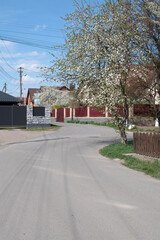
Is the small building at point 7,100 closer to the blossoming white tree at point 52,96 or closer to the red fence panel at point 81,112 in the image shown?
the red fence panel at point 81,112

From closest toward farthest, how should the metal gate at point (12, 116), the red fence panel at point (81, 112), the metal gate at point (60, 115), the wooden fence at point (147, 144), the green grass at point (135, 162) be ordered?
the green grass at point (135, 162) < the wooden fence at point (147, 144) < the metal gate at point (12, 116) < the red fence panel at point (81, 112) < the metal gate at point (60, 115)

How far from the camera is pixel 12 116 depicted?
29406 millimetres

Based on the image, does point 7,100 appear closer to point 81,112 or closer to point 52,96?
point 81,112

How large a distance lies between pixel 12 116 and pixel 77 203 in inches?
975

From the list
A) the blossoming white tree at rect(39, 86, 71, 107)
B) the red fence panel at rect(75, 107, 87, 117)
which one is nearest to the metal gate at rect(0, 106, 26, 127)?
the red fence panel at rect(75, 107, 87, 117)

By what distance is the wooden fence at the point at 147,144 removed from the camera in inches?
448

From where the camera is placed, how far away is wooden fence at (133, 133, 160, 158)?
11.4 metres

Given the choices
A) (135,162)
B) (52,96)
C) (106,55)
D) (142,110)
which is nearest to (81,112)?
(142,110)

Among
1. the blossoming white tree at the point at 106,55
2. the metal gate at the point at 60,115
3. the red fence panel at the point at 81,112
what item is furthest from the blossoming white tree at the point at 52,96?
the blossoming white tree at the point at 106,55

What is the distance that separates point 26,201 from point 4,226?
1.33 m

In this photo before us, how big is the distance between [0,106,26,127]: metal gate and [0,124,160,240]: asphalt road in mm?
19570

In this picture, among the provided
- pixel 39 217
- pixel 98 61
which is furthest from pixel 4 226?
pixel 98 61

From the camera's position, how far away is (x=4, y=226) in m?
4.46

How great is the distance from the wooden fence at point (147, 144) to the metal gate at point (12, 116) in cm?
1830
